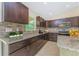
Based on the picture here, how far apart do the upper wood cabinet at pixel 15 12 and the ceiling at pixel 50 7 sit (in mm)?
348

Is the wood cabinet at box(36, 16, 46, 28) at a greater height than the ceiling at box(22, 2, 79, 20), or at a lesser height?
lesser

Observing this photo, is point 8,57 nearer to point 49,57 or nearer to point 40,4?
A: point 49,57

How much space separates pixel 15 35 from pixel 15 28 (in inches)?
15.7

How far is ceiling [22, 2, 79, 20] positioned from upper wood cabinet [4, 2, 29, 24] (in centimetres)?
35

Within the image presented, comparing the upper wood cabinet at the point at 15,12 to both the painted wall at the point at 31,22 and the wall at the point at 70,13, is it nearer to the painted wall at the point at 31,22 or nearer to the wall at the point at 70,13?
the painted wall at the point at 31,22

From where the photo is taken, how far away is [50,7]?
247 cm

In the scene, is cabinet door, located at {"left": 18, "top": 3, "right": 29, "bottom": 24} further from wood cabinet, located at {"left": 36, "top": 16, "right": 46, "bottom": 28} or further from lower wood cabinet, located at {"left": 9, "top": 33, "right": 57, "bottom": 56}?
lower wood cabinet, located at {"left": 9, "top": 33, "right": 57, "bottom": 56}

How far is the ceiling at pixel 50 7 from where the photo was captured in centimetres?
234

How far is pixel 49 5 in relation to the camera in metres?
2.45

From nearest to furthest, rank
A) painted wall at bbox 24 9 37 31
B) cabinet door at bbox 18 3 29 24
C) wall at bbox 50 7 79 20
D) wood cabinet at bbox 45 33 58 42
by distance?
wall at bbox 50 7 79 20
wood cabinet at bbox 45 33 58 42
painted wall at bbox 24 9 37 31
cabinet door at bbox 18 3 29 24

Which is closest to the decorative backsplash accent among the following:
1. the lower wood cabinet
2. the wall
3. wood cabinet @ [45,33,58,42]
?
the lower wood cabinet

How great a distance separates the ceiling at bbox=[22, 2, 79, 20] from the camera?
234cm

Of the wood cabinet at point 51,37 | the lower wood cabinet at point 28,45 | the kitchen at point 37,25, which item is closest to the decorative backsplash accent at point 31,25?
the kitchen at point 37,25

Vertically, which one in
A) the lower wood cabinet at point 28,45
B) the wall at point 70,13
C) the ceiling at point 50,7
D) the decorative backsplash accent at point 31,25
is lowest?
the lower wood cabinet at point 28,45
